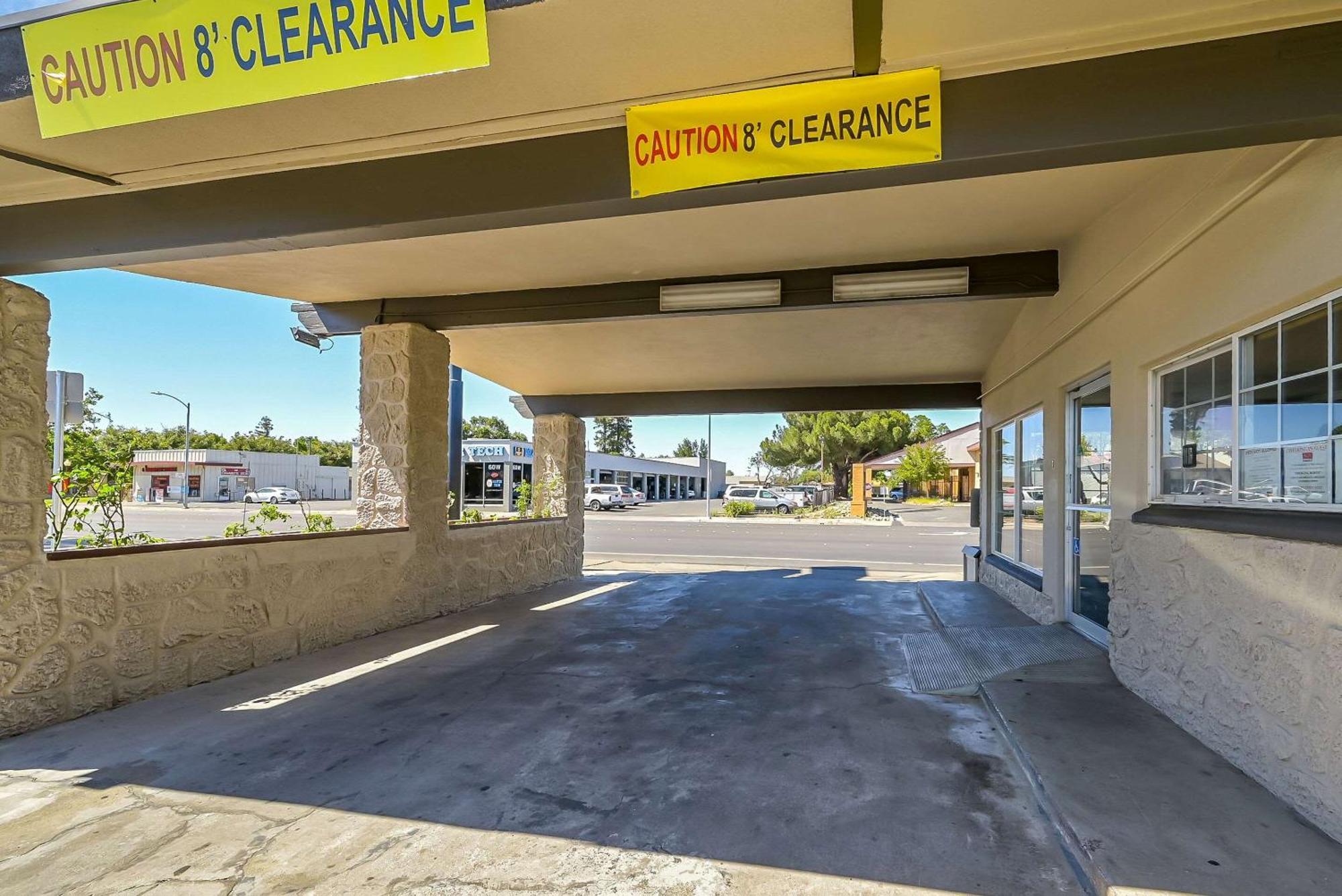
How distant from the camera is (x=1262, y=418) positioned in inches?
142

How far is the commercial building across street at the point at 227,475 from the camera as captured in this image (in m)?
44.3

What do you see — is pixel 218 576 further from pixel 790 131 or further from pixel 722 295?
pixel 790 131

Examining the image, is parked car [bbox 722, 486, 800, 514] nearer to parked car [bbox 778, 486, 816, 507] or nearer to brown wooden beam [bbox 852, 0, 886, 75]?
parked car [bbox 778, 486, 816, 507]

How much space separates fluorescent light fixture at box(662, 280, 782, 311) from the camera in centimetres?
676

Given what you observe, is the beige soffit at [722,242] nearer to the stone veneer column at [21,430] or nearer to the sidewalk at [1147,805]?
the stone veneer column at [21,430]

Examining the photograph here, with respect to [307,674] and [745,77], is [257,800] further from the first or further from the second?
[745,77]

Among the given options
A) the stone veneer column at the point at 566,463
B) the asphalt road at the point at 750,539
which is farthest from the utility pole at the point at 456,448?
the stone veneer column at the point at 566,463

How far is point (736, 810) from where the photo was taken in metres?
3.28

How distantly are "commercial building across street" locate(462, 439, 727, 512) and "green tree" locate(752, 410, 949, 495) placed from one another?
8.24m

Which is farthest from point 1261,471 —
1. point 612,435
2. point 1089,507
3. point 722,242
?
point 612,435

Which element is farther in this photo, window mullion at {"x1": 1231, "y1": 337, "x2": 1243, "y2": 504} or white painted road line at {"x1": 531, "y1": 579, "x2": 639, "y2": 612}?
white painted road line at {"x1": 531, "y1": 579, "x2": 639, "y2": 612}

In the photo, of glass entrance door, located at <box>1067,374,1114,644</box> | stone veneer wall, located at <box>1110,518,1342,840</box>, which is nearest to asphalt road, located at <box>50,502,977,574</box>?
glass entrance door, located at <box>1067,374,1114,644</box>

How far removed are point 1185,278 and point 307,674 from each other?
273 inches

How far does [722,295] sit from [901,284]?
1.72 m
